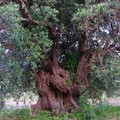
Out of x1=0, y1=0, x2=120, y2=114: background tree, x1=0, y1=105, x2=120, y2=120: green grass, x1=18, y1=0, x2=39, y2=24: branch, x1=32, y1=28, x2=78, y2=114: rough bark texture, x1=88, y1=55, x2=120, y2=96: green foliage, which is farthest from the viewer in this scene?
x1=32, y1=28, x2=78, y2=114: rough bark texture

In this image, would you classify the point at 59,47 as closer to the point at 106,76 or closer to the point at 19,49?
the point at 106,76

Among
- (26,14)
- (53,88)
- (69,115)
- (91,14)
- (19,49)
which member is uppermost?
(26,14)

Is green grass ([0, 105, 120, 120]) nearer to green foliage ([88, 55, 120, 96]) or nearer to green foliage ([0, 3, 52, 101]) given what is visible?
green foliage ([88, 55, 120, 96])

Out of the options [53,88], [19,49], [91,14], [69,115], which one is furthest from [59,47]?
[91,14]

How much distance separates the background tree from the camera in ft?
21.3

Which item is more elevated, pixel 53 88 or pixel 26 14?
pixel 26 14

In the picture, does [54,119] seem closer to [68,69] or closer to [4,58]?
[68,69]

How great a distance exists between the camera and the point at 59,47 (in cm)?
874

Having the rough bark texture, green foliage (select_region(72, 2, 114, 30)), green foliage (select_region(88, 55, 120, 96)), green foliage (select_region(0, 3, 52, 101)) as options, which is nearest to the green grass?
the rough bark texture

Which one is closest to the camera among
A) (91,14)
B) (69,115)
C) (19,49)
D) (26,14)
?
(91,14)

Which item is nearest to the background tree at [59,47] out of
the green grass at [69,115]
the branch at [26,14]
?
the branch at [26,14]

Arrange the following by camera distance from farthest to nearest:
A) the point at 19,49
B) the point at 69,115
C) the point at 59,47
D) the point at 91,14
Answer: the point at 59,47
the point at 69,115
the point at 19,49
the point at 91,14

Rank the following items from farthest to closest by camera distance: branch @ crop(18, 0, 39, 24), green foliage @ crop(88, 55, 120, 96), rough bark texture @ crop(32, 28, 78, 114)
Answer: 1. rough bark texture @ crop(32, 28, 78, 114)
2. green foliage @ crop(88, 55, 120, 96)
3. branch @ crop(18, 0, 39, 24)

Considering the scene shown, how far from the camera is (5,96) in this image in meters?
7.15
